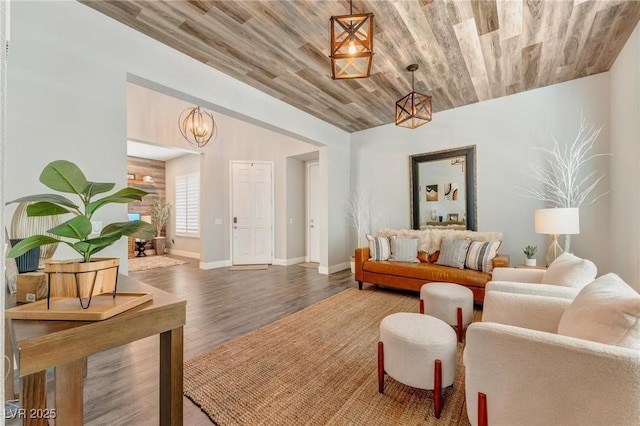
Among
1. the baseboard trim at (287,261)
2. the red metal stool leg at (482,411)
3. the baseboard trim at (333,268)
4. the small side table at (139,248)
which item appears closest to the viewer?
the red metal stool leg at (482,411)

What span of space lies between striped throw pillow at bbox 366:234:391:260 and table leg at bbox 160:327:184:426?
10.8 ft

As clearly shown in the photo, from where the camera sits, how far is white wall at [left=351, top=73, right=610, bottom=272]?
3.27 metres

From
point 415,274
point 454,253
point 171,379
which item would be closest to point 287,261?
point 415,274

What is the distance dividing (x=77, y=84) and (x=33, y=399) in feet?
7.53

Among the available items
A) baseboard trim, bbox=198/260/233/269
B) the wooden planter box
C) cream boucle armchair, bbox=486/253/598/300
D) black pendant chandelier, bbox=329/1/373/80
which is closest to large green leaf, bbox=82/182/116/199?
the wooden planter box

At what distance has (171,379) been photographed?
1.06 m

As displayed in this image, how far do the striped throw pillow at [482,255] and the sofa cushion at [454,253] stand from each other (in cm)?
7

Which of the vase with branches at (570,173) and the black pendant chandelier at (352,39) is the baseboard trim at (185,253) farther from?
the vase with branches at (570,173)

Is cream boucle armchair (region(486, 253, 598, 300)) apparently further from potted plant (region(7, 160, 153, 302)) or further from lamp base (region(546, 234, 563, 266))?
potted plant (region(7, 160, 153, 302))

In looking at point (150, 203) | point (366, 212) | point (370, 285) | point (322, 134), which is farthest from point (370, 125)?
point (150, 203)

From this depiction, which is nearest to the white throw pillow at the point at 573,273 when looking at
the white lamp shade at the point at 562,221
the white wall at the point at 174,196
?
the white lamp shade at the point at 562,221

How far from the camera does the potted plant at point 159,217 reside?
7.54 metres

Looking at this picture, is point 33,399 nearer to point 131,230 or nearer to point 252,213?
point 131,230

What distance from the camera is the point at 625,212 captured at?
8.82 feet
